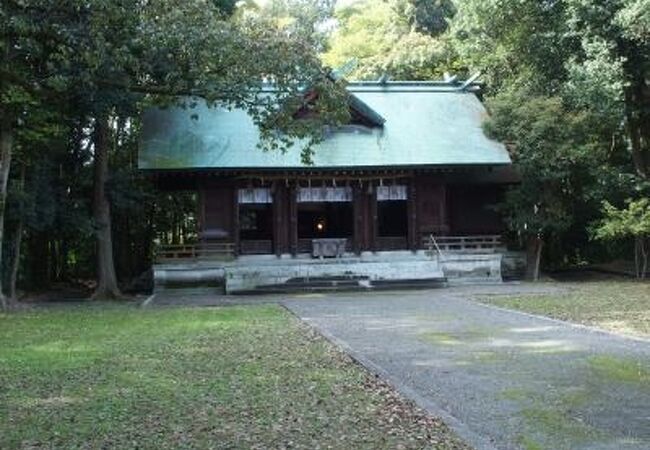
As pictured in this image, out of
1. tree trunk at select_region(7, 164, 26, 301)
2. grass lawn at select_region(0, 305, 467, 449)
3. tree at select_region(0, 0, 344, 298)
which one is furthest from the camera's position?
tree trunk at select_region(7, 164, 26, 301)

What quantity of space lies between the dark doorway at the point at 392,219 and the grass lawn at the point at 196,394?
1519cm

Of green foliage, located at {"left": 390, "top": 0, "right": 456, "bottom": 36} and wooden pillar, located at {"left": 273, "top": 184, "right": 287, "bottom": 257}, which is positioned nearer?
wooden pillar, located at {"left": 273, "top": 184, "right": 287, "bottom": 257}

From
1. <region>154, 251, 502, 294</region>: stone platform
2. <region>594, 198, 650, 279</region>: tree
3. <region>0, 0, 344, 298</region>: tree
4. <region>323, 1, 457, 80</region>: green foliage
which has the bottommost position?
<region>154, 251, 502, 294</region>: stone platform

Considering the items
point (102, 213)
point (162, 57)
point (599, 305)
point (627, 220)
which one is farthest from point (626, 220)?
point (162, 57)

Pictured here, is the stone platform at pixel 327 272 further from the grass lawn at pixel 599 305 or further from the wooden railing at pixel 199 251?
the grass lawn at pixel 599 305

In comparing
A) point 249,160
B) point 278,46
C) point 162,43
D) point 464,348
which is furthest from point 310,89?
point 249,160

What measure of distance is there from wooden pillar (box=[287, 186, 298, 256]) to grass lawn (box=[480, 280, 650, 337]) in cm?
857

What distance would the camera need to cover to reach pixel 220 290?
983 inches

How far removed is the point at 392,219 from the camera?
1160 inches

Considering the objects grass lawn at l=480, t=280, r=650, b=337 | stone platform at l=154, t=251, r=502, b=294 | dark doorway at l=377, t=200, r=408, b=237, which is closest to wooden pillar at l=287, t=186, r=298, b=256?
stone platform at l=154, t=251, r=502, b=294

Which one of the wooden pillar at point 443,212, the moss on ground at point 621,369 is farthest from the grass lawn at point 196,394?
the wooden pillar at point 443,212

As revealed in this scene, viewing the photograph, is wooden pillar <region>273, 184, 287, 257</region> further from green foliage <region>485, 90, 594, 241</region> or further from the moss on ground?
the moss on ground

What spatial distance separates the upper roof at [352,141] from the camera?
25.6 m

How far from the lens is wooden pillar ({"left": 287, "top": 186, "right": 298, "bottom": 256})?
1049 inches
